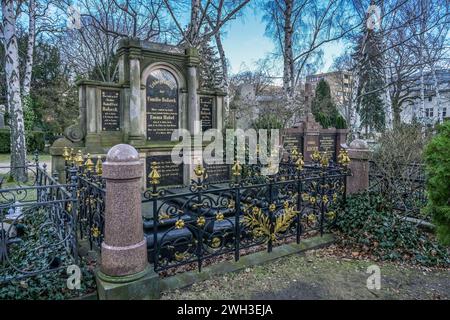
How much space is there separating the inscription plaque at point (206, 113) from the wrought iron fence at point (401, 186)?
468 centimetres

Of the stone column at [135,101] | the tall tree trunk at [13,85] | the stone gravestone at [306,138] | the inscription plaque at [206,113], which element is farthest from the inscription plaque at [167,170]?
the stone gravestone at [306,138]

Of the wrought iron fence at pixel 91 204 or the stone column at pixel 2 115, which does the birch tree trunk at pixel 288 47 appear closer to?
the wrought iron fence at pixel 91 204

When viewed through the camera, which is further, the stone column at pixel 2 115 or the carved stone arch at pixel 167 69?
the stone column at pixel 2 115

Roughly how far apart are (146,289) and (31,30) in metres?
14.6

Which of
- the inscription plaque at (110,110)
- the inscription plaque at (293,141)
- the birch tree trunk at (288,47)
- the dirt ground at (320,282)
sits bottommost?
the dirt ground at (320,282)

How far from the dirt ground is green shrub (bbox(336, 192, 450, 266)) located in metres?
0.27

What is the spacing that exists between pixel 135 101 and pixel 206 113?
2258 mm

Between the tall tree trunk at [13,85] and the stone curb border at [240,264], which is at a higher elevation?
the tall tree trunk at [13,85]

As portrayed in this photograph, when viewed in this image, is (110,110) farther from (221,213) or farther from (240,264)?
(240,264)

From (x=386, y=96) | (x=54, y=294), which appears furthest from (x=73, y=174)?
(x=386, y=96)

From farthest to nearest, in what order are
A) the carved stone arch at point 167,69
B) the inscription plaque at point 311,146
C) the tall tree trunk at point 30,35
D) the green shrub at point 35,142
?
1. the green shrub at point 35,142
2. the inscription plaque at point 311,146
3. the tall tree trunk at point 30,35
4. the carved stone arch at point 167,69

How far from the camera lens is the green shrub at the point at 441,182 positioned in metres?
3.24

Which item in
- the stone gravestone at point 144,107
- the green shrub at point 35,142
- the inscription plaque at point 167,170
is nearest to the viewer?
the stone gravestone at point 144,107

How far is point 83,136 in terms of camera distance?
23.1ft
